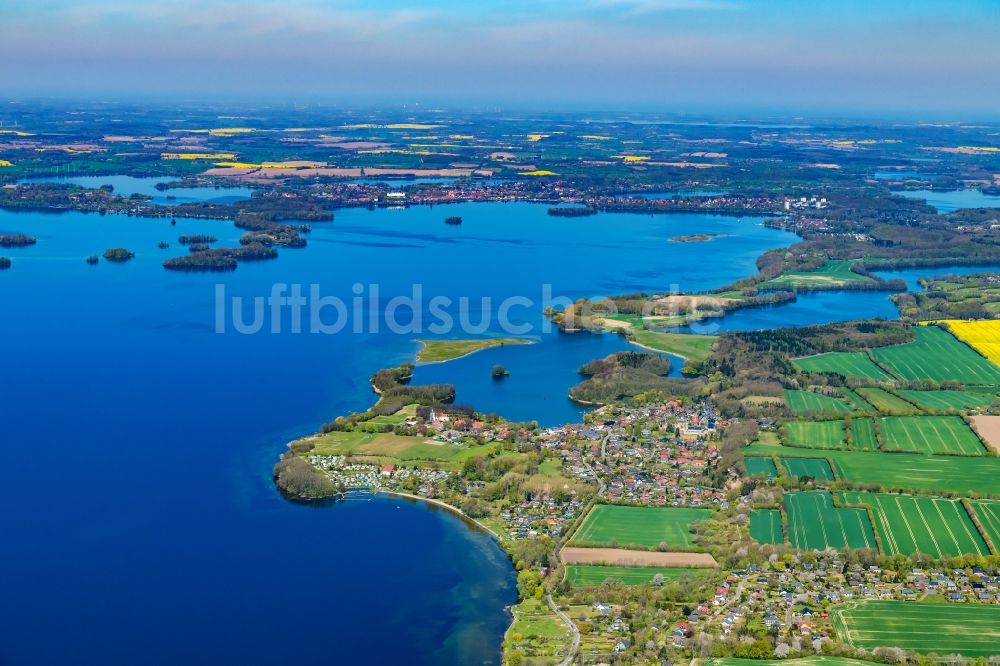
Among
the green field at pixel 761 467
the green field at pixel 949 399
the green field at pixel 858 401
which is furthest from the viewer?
the green field at pixel 949 399

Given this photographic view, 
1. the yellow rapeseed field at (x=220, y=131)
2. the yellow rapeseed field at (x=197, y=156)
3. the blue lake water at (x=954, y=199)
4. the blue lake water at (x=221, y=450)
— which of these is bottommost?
the blue lake water at (x=221, y=450)

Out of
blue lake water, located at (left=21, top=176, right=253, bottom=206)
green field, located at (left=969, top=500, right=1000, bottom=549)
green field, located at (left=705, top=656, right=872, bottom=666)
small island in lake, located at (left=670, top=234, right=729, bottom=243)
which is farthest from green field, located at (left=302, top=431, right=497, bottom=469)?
blue lake water, located at (left=21, top=176, right=253, bottom=206)

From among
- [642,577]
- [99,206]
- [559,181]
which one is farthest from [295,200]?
[642,577]

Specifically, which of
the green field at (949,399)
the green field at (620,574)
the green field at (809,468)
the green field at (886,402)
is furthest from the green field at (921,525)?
the green field at (949,399)

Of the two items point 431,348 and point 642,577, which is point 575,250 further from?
point 642,577

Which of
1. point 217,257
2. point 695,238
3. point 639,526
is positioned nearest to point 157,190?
point 217,257

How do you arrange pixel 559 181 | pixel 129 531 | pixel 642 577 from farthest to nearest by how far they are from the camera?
pixel 559 181, pixel 129 531, pixel 642 577

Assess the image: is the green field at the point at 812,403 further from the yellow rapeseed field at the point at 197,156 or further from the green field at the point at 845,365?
the yellow rapeseed field at the point at 197,156
